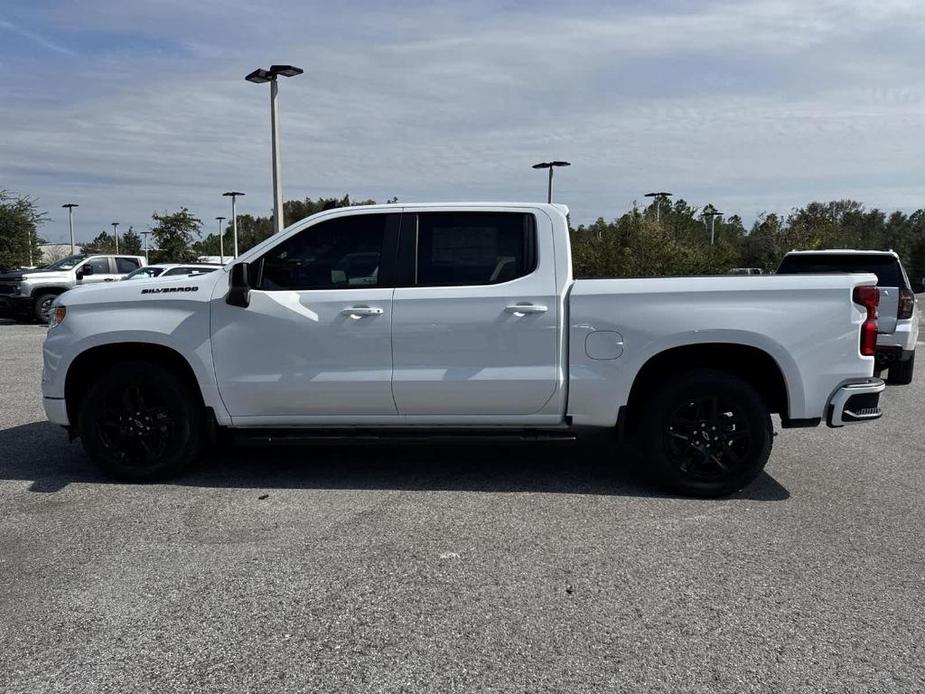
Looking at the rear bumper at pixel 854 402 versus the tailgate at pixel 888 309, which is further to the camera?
the tailgate at pixel 888 309

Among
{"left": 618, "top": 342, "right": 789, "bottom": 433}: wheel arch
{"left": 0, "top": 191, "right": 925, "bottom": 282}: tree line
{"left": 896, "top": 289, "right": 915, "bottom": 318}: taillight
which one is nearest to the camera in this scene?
{"left": 618, "top": 342, "right": 789, "bottom": 433}: wheel arch

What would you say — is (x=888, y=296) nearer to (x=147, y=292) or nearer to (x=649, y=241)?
(x=147, y=292)

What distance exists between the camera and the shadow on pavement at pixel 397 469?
18.4 feet

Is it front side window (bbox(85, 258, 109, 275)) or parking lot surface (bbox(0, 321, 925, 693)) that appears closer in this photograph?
parking lot surface (bbox(0, 321, 925, 693))

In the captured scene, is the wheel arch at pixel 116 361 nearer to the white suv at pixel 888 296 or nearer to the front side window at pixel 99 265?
the white suv at pixel 888 296

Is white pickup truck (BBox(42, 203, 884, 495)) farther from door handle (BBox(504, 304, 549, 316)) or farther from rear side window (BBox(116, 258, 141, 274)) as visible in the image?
rear side window (BBox(116, 258, 141, 274))

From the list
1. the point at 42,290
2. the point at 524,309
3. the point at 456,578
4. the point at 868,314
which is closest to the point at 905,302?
the point at 868,314

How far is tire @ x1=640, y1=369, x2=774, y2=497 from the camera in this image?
17.2 ft

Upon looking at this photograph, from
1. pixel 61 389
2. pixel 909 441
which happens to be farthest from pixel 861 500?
pixel 61 389

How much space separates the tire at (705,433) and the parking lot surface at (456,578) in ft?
0.55

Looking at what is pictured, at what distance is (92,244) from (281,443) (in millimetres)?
91751

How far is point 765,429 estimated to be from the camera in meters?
5.21

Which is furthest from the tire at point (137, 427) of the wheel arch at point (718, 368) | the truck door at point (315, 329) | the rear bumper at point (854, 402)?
the rear bumper at point (854, 402)

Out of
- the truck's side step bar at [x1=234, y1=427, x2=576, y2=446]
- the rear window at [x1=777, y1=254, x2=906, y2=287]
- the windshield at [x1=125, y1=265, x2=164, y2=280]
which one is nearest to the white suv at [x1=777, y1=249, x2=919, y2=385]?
the rear window at [x1=777, y1=254, x2=906, y2=287]
